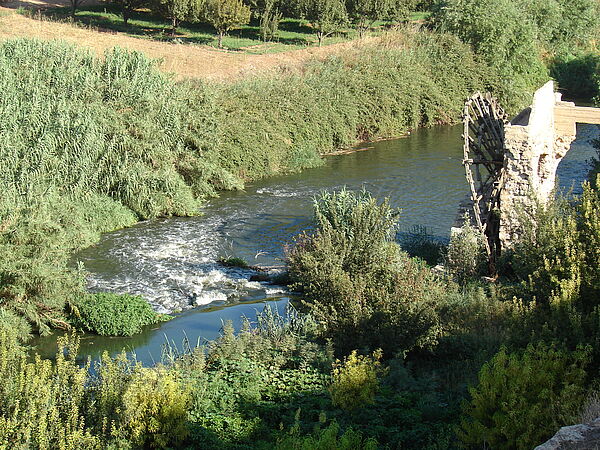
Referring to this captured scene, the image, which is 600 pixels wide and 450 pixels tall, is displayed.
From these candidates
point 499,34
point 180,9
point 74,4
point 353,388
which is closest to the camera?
point 353,388

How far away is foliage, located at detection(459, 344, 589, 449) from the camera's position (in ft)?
27.2

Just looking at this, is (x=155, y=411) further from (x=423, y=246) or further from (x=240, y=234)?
(x=240, y=234)

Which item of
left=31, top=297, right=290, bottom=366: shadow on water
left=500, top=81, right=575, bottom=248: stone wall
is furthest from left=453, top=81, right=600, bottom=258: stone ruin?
left=31, top=297, right=290, bottom=366: shadow on water

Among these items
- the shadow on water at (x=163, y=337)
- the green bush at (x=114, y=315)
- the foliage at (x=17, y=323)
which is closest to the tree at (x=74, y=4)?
the green bush at (x=114, y=315)

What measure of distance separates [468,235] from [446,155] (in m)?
15.3

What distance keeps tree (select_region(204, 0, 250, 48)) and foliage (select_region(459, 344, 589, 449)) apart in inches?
1489

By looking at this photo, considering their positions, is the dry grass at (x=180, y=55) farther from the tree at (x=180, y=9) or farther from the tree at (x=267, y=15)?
the tree at (x=180, y=9)

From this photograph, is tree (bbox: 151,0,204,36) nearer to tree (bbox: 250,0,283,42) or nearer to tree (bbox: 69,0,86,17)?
tree (bbox: 250,0,283,42)

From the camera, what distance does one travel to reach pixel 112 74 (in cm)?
2561

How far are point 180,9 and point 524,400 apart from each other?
42.2 meters

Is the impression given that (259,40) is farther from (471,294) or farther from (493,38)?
(471,294)

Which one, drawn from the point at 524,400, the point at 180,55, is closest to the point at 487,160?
the point at 524,400

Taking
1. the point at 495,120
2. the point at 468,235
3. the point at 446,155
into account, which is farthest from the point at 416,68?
the point at 468,235

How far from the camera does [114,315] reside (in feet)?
50.0
